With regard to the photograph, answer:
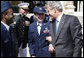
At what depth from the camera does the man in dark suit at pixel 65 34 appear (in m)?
3.63

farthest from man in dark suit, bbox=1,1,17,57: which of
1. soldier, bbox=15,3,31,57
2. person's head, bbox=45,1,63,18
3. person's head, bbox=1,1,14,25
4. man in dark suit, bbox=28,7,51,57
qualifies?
soldier, bbox=15,3,31,57

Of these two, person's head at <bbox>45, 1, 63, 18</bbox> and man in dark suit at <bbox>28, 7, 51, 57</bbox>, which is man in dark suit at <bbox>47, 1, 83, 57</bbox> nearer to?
person's head at <bbox>45, 1, 63, 18</bbox>

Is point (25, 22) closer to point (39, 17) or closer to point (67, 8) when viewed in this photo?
point (39, 17)

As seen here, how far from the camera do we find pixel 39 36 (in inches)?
176

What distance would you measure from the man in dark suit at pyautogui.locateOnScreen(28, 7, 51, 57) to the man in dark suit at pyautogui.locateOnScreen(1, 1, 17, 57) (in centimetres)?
105

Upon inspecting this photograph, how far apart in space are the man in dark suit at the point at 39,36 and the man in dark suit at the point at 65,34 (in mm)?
628

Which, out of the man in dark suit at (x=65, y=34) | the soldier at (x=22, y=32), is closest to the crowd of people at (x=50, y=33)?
the man in dark suit at (x=65, y=34)

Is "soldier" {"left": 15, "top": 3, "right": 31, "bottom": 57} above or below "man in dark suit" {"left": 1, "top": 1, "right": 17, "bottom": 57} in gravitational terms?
below

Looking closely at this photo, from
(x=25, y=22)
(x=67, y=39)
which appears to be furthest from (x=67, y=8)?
(x=67, y=39)

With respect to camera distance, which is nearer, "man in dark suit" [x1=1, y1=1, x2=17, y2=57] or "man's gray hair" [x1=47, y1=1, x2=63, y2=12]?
"man in dark suit" [x1=1, y1=1, x2=17, y2=57]

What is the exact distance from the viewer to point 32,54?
4.62m

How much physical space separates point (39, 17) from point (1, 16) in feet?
4.17

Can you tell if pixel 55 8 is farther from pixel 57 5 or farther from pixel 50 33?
pixel 50 33

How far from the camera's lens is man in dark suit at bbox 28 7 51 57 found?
4.47 meters
